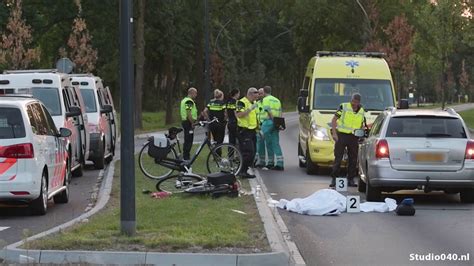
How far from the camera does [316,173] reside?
20.8 meters

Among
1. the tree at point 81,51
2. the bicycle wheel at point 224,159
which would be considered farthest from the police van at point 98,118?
the tree at point 81,51

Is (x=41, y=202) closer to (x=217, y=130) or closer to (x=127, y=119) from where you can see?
(x=127, y=119)

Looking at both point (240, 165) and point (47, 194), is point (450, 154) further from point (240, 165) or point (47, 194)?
point (47, 194)

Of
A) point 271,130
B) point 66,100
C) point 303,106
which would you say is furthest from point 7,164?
point 303,106

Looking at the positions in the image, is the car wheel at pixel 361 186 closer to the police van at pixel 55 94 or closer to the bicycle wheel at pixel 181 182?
Answer: the bicycle wheel at pixel 181 182

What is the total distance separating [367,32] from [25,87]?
41.7m

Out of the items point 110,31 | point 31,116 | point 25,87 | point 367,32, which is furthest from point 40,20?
point 31,116

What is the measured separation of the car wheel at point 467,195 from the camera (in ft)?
49.1

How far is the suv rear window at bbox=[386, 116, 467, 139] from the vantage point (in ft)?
48.8

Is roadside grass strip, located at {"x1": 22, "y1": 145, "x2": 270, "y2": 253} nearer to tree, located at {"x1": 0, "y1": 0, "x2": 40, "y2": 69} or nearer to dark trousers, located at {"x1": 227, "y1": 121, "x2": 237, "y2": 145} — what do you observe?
dark trousers, located at {"x1": 227, "y1": 121, "x2": 237, "y2": 145}

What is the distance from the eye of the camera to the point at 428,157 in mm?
14562

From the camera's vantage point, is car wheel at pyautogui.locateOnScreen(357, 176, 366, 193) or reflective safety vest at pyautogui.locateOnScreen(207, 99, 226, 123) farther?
reflective safety vest at pyautogui.locateOnScreen(207, 99, 226, 123)

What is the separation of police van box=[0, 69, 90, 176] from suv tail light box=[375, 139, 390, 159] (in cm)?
664

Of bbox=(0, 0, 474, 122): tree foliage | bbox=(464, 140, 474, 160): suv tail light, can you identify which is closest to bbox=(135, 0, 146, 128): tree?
bbox=(0, 0, 474, 122): tree foliage
